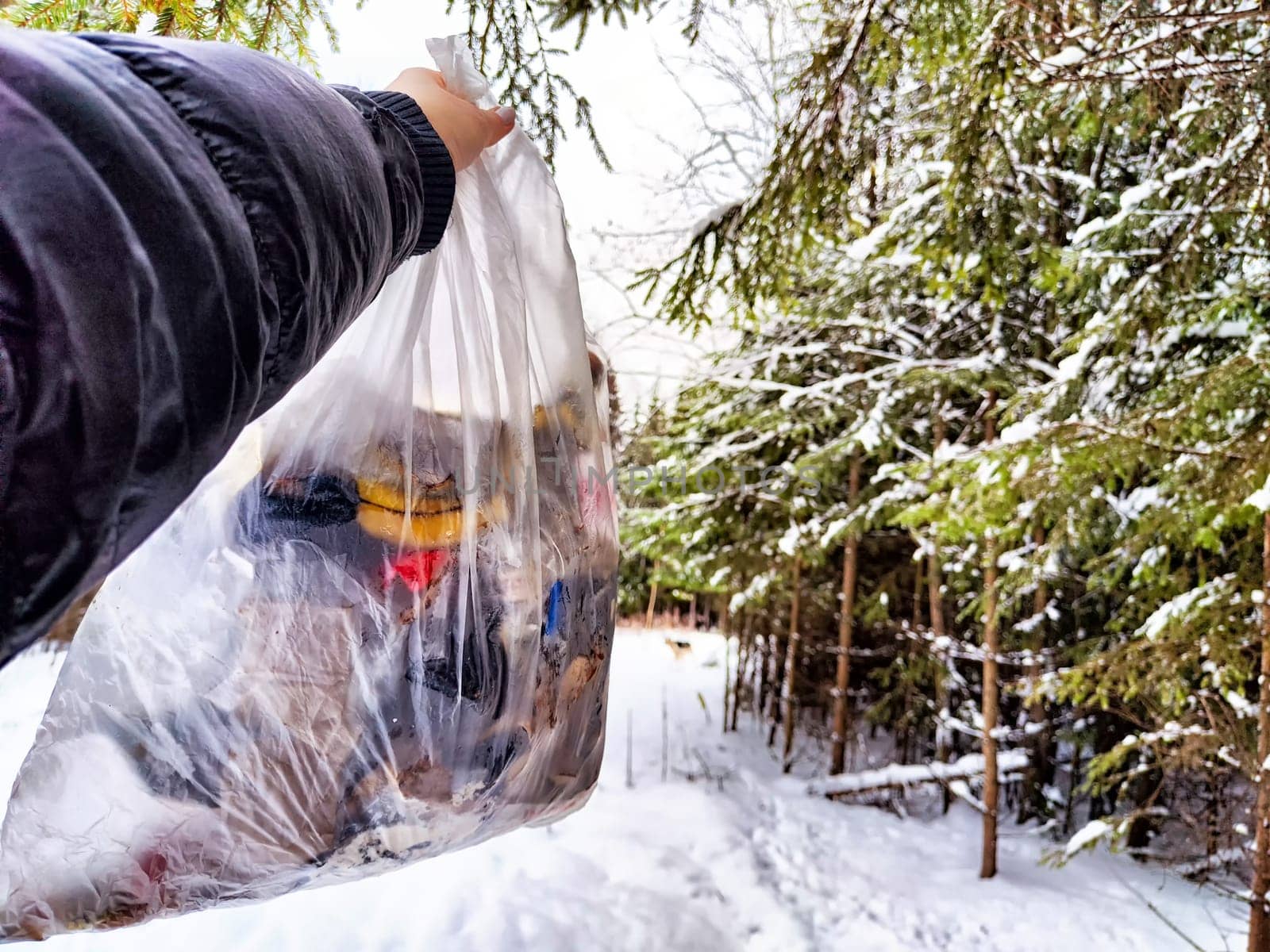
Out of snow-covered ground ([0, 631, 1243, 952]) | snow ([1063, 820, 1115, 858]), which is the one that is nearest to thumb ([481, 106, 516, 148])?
snow-covered ground ([0, 631, 1243, 952])

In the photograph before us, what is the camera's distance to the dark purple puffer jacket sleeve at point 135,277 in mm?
264

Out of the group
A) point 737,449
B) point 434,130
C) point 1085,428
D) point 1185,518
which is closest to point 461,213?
point 434,130

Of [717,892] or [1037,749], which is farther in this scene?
[1037,749]

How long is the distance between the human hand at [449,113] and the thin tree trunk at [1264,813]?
2940mm

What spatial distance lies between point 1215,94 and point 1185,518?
4.99 ft

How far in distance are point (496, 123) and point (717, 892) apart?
4289 millimetres

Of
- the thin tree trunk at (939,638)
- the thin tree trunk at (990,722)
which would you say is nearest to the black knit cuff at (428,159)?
the thin tree trunk at (990,722)

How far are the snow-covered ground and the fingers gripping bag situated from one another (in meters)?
1.27

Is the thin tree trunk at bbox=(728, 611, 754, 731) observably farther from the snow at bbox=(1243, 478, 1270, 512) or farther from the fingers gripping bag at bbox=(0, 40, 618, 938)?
the fingers gripping bag at bbox=(0, 40, 618, 938)

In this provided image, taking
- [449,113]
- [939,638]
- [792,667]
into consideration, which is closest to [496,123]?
[449,113]

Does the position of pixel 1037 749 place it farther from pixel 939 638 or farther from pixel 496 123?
Result: pixel 496 123

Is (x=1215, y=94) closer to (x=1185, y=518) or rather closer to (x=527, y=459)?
(x=1185, y=518)

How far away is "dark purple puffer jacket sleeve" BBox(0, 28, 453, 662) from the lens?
0.26 meters

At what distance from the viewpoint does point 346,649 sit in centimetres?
68
